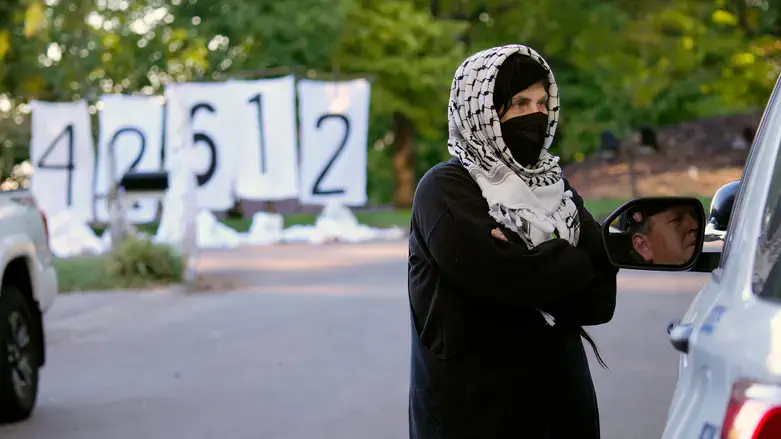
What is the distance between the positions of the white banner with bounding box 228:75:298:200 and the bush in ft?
20.9

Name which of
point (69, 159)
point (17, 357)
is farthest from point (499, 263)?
point (69, 159)

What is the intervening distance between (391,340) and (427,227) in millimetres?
9199

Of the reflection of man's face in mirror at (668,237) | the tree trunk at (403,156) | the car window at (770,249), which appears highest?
the car window at (770,249)

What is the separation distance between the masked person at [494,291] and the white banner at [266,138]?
21.6 metres

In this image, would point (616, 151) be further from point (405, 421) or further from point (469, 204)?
point (469, 204)

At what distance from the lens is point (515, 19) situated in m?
43.2

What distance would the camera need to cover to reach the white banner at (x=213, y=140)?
25.0 m

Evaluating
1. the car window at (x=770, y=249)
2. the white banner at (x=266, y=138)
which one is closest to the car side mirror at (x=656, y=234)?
the car window at (x=770, y=249)

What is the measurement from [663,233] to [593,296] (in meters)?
0.48

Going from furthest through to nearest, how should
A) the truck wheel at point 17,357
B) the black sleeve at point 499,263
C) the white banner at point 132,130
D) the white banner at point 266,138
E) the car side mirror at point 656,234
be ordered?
the white banner at point 132,130 < the white banner at point 266,138 < the truck wheel at point 17,357 < the black sleeve at point 499,263 < the car side mirror at point 656,234

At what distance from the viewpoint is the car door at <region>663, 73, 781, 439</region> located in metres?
2.22

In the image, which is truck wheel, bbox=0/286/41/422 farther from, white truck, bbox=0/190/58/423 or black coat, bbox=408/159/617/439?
black coat, bbox=408/159/617/439

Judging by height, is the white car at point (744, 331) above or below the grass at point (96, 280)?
above

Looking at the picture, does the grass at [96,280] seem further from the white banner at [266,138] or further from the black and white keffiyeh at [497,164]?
the black and white keffiyeh at [497,164]
